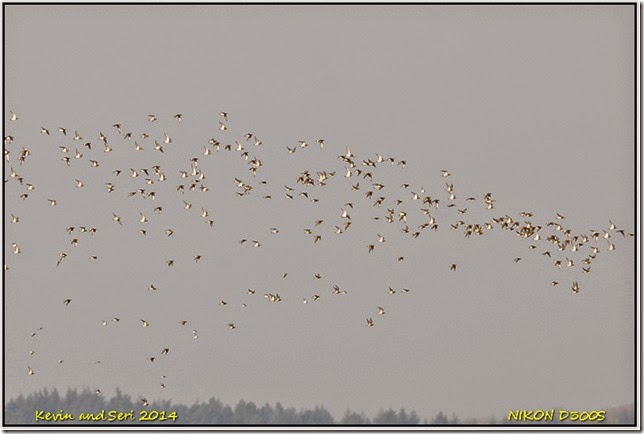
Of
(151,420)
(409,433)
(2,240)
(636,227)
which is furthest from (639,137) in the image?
(2,240)

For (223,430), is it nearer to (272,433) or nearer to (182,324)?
(272,433)

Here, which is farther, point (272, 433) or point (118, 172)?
point (118, 172)

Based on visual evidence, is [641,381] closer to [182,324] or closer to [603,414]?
[603,414]

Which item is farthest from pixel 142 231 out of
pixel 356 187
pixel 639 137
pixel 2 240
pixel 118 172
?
pixel 639 137

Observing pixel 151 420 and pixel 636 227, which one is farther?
pixel 636 227

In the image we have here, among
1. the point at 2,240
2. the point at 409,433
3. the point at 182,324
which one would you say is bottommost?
the point at 409,433

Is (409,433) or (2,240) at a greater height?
(2,240)

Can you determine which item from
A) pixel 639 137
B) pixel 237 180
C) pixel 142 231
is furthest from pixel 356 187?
pixel 639 137

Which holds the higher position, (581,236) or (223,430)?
(581,236)
